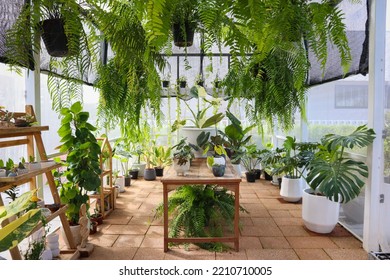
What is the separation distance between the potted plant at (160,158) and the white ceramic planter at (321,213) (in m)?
2.66

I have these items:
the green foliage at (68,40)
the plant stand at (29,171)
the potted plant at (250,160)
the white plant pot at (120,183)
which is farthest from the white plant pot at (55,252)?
the potted plant at (250,160)

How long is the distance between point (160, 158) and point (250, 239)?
2.68 m

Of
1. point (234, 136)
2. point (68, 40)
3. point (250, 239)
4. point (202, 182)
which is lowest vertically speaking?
point (250, 239)

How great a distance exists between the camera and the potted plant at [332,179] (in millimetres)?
1919

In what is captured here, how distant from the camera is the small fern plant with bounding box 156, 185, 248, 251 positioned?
7.05ft

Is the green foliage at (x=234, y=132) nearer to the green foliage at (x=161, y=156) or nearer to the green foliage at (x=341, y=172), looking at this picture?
the green foliage at (x=341, y=172)

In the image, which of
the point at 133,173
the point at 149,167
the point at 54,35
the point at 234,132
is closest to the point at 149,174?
the point at 149,167

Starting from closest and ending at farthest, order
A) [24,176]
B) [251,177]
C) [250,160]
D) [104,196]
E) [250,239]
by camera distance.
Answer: [24,176], [250,239], [104,196], [251,177], [250,160]

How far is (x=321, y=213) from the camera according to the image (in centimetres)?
233

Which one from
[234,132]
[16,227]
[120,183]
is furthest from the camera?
[120,183]

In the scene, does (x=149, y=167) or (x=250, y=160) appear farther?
(x=149, y=167)

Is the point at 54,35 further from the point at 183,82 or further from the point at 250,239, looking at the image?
the point at 183,82

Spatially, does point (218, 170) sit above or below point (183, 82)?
below
